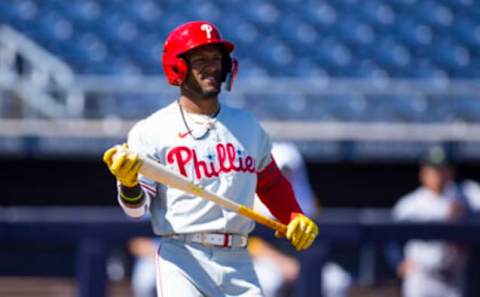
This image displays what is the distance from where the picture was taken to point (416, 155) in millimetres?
7391

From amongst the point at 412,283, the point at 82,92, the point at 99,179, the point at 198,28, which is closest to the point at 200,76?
the point at 198,28

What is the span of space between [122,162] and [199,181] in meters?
0.40

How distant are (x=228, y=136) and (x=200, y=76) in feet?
0.70

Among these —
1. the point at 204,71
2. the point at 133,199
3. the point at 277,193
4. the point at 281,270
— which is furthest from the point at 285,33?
the point at 133,199

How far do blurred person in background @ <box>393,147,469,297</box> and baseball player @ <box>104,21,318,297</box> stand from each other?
243 cm

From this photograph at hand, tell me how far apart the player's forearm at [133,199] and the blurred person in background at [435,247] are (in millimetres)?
2651

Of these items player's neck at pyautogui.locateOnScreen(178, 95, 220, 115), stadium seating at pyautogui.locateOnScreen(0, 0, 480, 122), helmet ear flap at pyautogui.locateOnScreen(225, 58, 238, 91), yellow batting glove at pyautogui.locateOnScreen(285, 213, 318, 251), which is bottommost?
yellow batting glove at pyautogui.locateOnScreen(285, 213, 318, 251)

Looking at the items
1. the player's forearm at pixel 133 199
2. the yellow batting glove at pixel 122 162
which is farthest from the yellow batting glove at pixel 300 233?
the yellow batting glove at pixel 122 162

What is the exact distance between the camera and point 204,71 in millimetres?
3439

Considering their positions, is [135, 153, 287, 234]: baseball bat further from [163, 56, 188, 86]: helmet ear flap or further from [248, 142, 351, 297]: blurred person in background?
[248, 142, 351, 297]: blurred person in background

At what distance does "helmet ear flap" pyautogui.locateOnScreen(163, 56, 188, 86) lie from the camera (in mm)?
3416

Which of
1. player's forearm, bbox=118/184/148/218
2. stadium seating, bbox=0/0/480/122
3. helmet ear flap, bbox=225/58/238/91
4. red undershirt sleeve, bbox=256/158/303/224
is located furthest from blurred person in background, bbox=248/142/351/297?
stadium seating, bbox=0/0/480/122

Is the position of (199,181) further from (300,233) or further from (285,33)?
(285,33)

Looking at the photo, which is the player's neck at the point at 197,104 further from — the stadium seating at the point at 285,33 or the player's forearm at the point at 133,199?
the stadium seating at the point at 285,33
